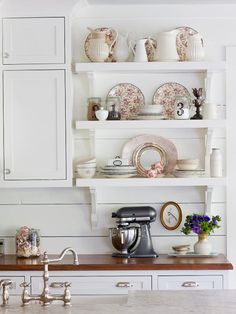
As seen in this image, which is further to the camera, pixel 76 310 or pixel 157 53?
pixel 157 53

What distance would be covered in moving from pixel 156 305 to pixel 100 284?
57.8 inches

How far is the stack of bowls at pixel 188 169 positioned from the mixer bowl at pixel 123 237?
1.49 ft

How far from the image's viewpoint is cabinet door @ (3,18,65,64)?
4656mm

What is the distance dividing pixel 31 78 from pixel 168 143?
0.98 meters

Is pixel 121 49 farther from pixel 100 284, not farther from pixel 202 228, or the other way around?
pixel 100 284

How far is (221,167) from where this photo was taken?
15.5 ft

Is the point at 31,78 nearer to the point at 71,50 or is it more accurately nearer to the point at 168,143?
the point at 71,50

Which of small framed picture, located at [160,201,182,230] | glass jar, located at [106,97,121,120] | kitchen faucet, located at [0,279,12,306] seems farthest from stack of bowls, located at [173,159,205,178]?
kitchen faucet, located at [0,279,12,306]

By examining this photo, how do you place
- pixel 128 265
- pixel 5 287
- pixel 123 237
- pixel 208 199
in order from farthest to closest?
pixel 208 199 → pixel 123 237 → pixel 128 265 → pixel 5 287

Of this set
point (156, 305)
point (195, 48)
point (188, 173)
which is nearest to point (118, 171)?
point (188, 173)

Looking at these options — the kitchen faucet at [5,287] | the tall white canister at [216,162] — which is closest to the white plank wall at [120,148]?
the tall white canister at [216,162]

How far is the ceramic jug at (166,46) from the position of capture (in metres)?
4.69

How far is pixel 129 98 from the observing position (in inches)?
191

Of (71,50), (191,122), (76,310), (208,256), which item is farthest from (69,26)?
(76,310)
